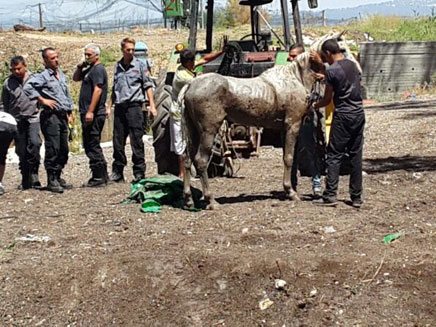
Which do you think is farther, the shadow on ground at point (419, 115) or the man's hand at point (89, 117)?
the shadow on ground at point (419, 115)

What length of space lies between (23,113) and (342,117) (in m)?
3.99

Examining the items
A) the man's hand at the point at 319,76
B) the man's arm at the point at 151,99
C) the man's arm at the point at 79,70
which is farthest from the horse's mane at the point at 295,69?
the man's arm at the point at 79,70

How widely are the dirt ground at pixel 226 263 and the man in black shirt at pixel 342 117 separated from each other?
0.88 feet

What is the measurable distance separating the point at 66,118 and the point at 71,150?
177 inches

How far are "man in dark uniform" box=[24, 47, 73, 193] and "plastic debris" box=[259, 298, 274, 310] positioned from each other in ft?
14.1

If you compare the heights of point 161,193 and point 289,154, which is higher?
point 289,154

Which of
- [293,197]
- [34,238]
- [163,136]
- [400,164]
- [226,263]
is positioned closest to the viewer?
[226,263]

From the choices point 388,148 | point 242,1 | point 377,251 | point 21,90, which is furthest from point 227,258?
point 388,148

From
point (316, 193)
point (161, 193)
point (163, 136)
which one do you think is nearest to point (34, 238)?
point (161, 193)

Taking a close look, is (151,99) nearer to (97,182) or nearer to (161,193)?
(97,182)

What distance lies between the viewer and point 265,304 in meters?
5.20

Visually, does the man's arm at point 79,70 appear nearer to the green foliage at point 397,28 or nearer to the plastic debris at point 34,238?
the plastic debris at point 34,238

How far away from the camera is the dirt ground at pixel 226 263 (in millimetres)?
5137

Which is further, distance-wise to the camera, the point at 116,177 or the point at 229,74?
the point at 116,177
